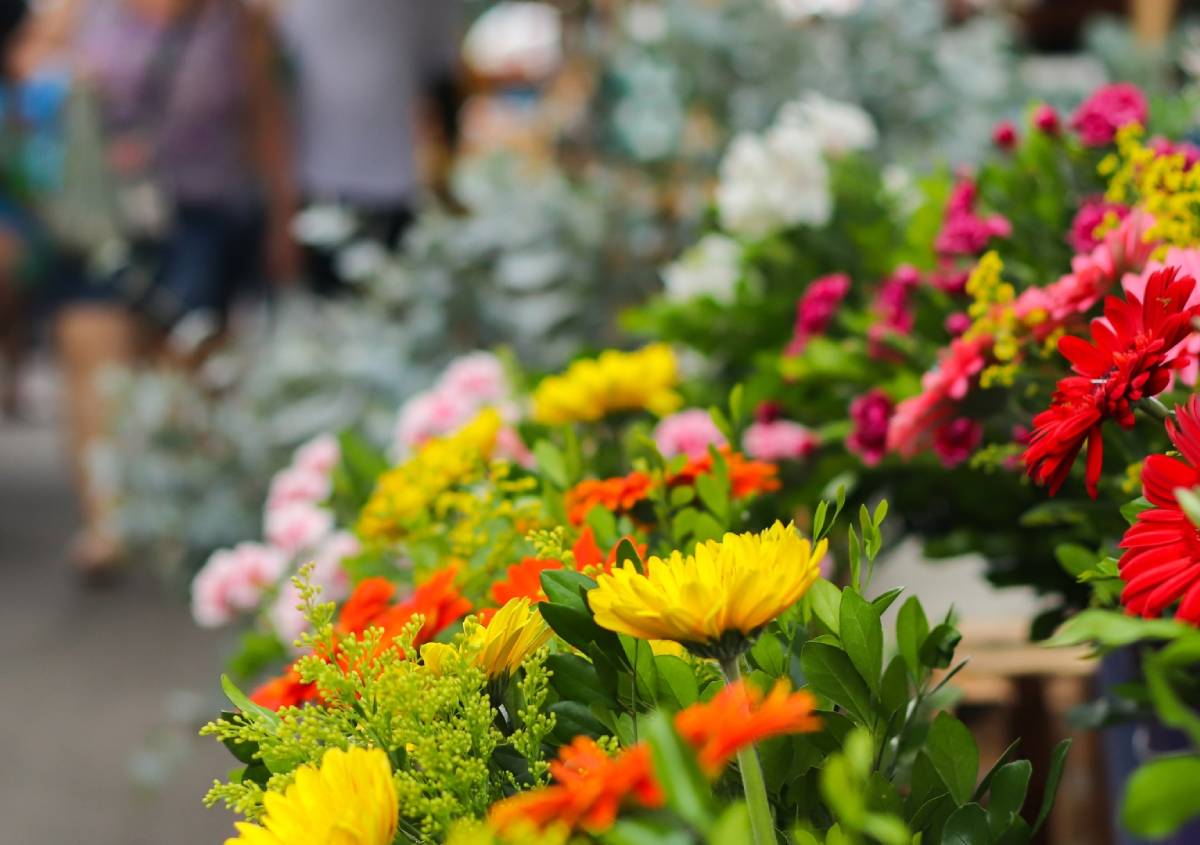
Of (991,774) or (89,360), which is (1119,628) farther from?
(89,360)

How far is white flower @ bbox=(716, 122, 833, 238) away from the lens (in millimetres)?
1429

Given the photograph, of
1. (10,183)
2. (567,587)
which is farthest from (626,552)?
(10,183)

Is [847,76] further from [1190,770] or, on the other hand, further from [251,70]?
[1190,770]

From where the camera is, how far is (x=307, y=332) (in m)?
2.79

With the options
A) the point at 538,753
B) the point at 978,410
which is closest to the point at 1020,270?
the point at 978,410

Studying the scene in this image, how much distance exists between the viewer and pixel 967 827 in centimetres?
52

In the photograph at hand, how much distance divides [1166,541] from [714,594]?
0.16 meters

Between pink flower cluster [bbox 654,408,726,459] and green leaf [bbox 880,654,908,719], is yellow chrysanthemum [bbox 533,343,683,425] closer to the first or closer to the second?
pink flower cluster [bbox 654,408,726,459]

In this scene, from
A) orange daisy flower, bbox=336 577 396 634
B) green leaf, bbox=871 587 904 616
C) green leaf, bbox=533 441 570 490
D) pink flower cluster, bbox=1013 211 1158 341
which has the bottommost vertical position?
green leaf, bbox=871 587 904 616

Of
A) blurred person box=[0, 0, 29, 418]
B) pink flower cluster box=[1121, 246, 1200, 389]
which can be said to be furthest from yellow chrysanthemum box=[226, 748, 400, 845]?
blurred person box=[0, 0, 29, 418]

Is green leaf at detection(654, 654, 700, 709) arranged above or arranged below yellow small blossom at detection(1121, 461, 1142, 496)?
above

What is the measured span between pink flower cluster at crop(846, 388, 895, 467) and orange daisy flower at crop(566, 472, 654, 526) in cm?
23

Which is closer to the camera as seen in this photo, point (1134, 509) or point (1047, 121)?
point (1134, 509)

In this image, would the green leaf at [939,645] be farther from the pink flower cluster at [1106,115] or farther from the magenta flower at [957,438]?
the pink flower cluster at [1106,115]
